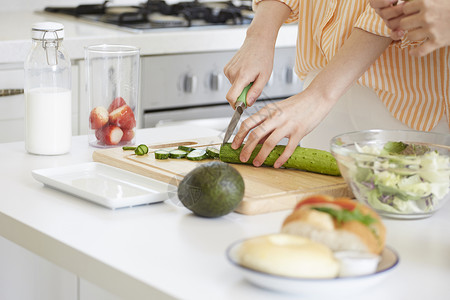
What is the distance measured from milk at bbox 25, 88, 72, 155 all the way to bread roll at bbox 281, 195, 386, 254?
777 millimetres

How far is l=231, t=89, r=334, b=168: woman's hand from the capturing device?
1.36 metres

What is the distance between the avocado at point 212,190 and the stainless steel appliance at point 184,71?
1.31 m

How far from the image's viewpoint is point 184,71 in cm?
259

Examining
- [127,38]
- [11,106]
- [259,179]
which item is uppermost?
[127,38]

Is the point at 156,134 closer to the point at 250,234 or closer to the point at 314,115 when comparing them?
the point at 314,115

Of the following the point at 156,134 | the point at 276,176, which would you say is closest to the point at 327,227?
the point at 276,176

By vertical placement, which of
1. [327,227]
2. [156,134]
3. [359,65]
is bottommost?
[156,134]

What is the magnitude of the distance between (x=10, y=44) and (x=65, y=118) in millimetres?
821

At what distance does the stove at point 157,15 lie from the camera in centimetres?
265

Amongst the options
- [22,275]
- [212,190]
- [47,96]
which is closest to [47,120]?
[47,96]

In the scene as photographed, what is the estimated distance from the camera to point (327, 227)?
0.84m

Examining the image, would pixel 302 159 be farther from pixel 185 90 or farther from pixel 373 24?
pixel 185 90

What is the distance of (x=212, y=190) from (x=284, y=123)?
31cm

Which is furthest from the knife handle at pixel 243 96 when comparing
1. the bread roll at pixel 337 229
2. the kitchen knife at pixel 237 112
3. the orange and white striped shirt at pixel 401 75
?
the bread roll at pixel 337 229
